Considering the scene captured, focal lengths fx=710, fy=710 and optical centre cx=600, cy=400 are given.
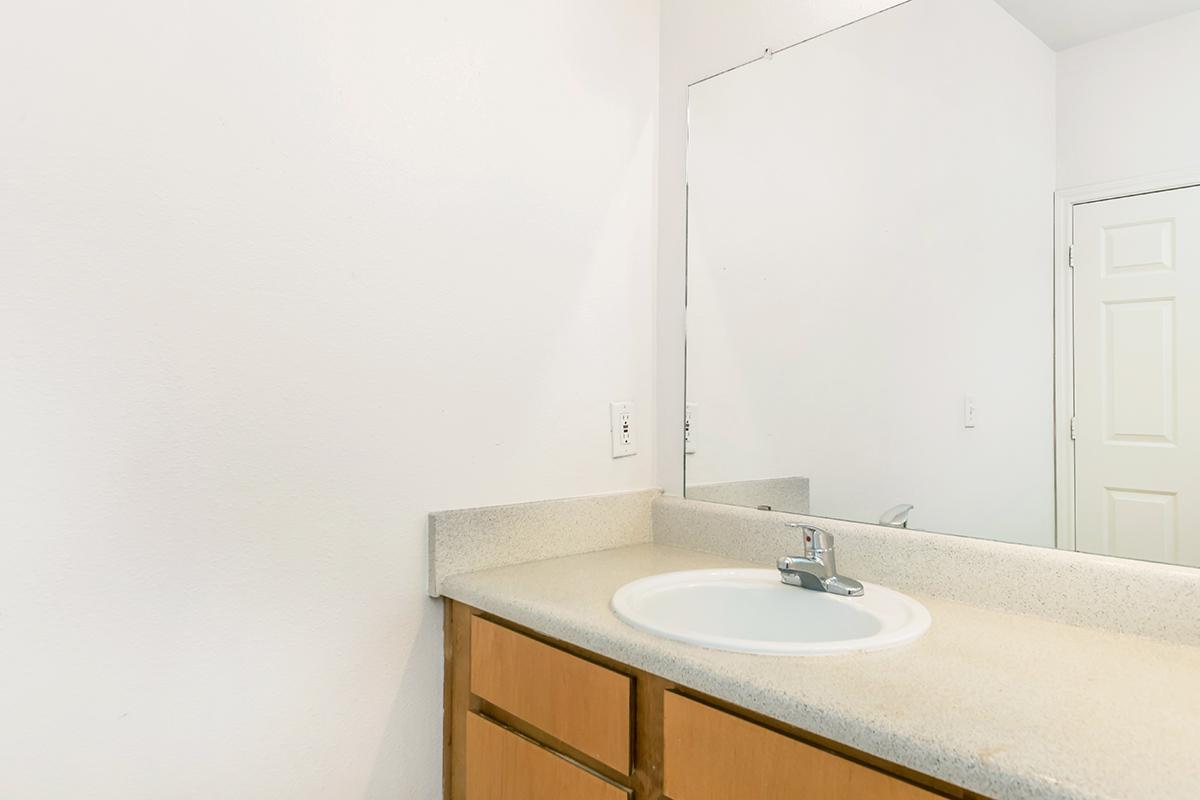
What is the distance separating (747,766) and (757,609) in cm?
43

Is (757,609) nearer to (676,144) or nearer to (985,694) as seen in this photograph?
(985,694)

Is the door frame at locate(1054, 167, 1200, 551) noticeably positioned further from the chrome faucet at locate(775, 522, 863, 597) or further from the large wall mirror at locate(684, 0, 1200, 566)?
the chrome faucet at locate(775, 522, 863, 597)

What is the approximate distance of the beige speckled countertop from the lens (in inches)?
24.3

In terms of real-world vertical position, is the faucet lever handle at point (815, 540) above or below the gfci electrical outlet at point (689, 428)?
below

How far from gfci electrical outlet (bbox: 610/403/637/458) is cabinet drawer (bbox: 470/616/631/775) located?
52 cm

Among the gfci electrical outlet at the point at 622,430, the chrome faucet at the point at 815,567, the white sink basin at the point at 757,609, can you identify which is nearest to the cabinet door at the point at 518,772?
the white sink basin at the point at 757,609

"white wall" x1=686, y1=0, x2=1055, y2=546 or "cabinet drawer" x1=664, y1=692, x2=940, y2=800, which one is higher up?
"white wall" x1=686, y1=0, x2=1055, y2=546

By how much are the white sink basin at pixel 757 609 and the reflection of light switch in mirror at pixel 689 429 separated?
0.38m

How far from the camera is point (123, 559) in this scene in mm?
958

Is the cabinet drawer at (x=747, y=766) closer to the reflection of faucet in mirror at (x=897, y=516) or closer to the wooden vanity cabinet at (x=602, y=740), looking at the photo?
the wooden vanity cabinet at (x=602, y=740)

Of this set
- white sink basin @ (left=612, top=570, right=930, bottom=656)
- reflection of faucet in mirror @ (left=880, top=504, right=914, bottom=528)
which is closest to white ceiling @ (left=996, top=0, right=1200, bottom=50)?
reflection of faucet in mirror @ (left=880, top=504, right=914, bottom=528)

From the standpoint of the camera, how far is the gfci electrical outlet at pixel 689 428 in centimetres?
161

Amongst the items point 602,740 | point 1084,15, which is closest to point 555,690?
point 602,740

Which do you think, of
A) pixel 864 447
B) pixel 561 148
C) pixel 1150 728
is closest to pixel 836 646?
pixel 1150 728
